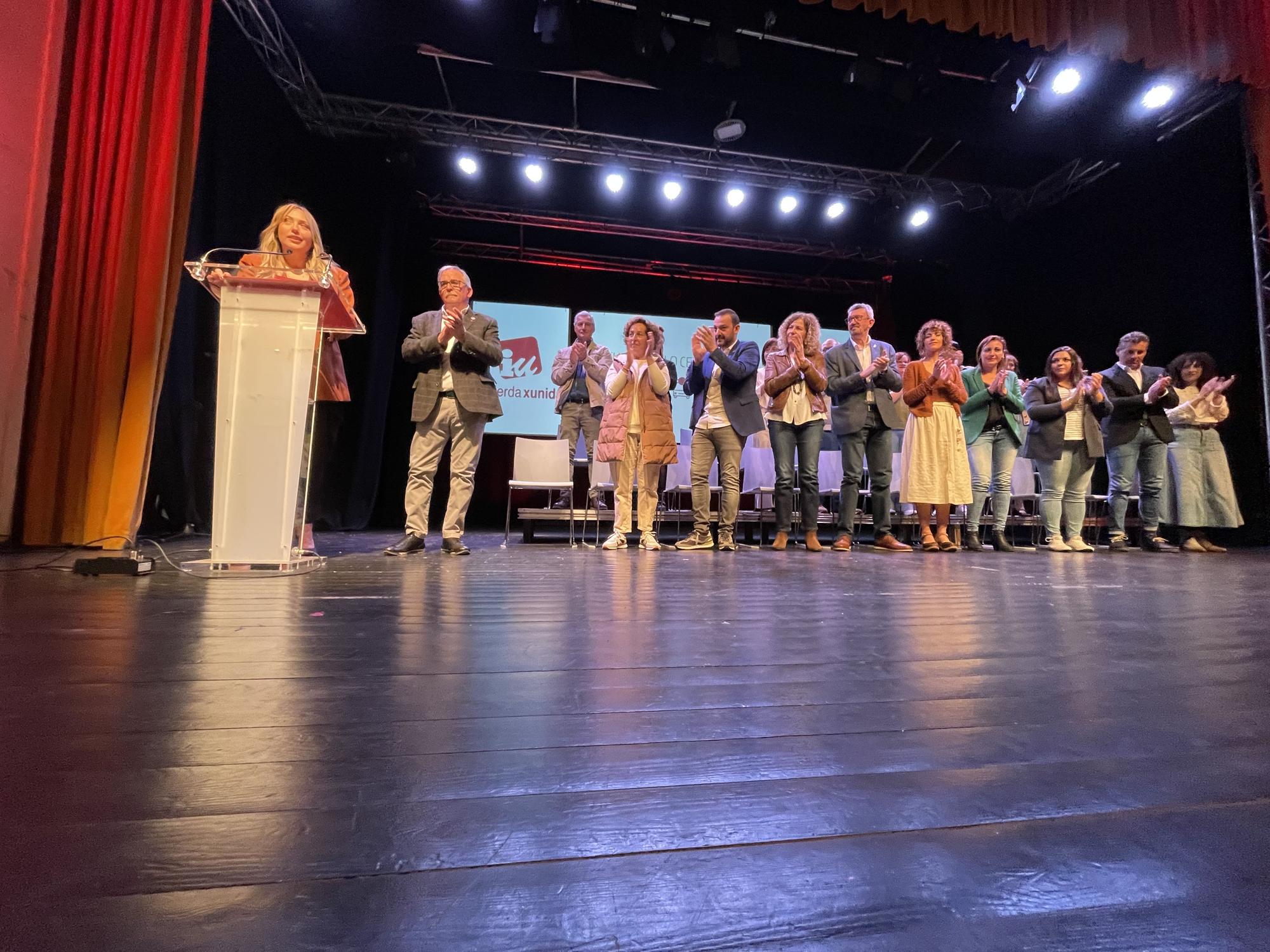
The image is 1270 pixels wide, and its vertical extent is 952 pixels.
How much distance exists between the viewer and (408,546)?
122 inches

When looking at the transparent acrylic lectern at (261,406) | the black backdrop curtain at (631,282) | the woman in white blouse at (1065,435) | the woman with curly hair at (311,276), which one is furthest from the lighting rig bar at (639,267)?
the transparent acrylic lectern at (261,406)

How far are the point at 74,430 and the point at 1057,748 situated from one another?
3486 mm

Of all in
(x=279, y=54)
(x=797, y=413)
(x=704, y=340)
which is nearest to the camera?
(x=704, y=340)

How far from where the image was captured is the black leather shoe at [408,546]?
3051 millimetres

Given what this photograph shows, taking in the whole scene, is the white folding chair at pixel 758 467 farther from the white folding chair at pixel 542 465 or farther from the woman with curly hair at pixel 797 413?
the white folding chair at pixel 542 465

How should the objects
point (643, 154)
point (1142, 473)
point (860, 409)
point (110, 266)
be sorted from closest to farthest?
A: point (110, 266), point (860, 409), point (1142, 473), point (643, 154)

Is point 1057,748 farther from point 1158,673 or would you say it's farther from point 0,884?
point 0,884

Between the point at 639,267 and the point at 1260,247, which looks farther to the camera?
the point at 639,267

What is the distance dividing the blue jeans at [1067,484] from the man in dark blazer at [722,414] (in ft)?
7.34

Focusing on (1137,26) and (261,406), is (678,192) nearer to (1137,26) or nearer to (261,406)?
(1137,26)

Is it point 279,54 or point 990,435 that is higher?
point 279,54

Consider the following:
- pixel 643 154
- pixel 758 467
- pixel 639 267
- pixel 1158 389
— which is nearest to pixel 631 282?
pixel 639 267

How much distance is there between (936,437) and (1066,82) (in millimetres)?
3248

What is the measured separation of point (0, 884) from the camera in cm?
43
